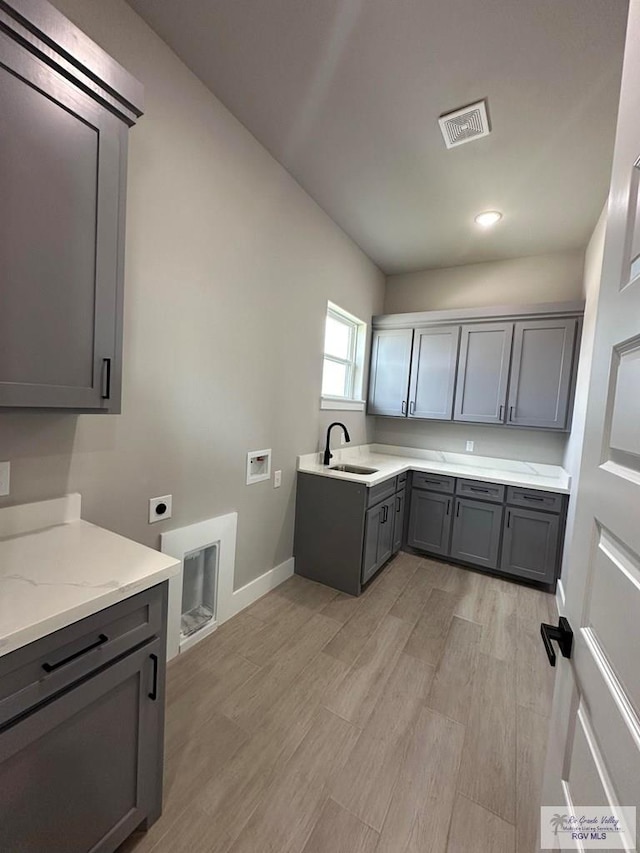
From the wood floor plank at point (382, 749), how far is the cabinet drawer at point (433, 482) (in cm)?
161

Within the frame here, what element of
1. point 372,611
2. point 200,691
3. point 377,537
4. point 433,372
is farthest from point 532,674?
point 433,372

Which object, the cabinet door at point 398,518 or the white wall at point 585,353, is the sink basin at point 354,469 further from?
the white wall at point 585,353

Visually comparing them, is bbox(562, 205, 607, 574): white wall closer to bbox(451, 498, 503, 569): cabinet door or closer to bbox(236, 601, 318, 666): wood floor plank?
bbox(451, 498, 503, 569): cabinet door

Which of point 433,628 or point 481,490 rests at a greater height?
point 481,490

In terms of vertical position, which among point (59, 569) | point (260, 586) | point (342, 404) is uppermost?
point (342, 404)

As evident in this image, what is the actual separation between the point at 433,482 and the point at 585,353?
1577 mm

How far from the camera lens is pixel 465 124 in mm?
1883

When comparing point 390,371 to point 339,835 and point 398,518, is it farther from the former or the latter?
point 339,835

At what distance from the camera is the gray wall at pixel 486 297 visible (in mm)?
3271

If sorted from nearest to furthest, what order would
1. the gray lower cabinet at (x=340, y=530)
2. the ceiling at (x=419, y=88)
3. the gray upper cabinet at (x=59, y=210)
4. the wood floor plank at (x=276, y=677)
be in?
the gray upper cabinet at (x=59, y=210) → the ceiling at (x=419, y=88) → the wood floor plank at (x=276, y=677) → the gray lower cabinet at (x=340, y=530)

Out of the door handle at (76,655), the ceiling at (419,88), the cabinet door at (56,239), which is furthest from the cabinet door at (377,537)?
the ceiling at (419,88)

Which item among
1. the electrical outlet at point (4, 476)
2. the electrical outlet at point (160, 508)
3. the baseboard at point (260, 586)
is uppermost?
the electrical outlet at point (4, 476)

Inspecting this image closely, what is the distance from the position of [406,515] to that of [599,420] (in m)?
2.77

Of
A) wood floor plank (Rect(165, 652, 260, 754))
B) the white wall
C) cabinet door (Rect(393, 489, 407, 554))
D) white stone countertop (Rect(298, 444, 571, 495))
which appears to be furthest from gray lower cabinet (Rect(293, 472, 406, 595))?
the white wall
